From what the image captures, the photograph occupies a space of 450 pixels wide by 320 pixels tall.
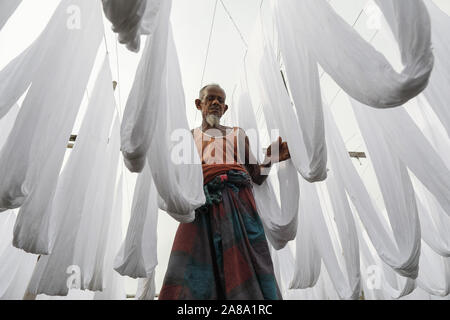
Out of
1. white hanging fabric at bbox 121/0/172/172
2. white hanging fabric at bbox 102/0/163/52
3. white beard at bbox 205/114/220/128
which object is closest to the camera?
white hanging fabric at bbox 102/0/163/52

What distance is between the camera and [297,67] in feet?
3.14

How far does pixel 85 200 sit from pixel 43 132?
1.64ft

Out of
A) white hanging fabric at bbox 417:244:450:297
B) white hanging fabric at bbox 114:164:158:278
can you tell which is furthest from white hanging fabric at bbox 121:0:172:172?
white hanging fabric at bbox 417:244:450:297

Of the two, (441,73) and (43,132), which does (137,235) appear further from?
(441,73)

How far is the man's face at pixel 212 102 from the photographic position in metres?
1.41

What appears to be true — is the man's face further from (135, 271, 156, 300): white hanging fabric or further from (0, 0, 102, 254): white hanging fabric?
(135, 271, 156, 300): white hanging fabric

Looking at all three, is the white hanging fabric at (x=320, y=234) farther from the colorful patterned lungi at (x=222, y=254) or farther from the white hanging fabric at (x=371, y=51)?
the white hanging fabric at (x=371, y=51)

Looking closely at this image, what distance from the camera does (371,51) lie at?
2.44 ft

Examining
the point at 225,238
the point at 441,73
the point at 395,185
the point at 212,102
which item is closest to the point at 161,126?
the point at 225,238

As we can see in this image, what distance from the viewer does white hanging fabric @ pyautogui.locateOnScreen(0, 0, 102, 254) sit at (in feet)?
2.66

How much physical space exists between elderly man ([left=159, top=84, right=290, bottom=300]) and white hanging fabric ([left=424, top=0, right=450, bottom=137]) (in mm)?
574
